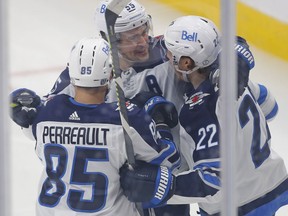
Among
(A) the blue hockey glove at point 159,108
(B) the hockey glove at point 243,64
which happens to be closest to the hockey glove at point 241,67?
(B) the hockey glove at point 243,64

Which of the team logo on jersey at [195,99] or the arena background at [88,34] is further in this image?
the arena background at [88,34]

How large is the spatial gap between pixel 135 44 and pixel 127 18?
8 centimetres

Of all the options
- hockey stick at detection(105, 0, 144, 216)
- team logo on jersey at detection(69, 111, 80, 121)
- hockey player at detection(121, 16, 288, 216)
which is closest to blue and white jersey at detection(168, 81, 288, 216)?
hockey player at detection(121, 16, 288, 216)

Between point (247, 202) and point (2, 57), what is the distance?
3.14 feet

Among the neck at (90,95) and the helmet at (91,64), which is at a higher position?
the helmet at (91,64)

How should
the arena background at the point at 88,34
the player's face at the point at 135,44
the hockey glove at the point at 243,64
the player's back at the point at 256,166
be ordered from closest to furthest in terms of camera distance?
the hockey glove at the point at 243,64, the player's back at the point at 256,166, the player's face at the point at 135,44, the arena background at the point at 88,34

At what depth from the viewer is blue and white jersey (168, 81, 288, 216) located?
224cm

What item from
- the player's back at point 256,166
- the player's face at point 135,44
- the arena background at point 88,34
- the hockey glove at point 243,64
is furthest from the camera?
the arena background at point 88,34

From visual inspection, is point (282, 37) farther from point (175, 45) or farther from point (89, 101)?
point (89, 101)

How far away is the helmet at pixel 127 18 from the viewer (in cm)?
250

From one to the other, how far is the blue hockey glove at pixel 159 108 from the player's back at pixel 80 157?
6.2 inches

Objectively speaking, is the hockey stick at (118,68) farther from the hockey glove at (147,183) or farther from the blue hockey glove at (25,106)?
the blue hockey glove at (25,106)

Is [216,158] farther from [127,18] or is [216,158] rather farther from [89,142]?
[127,18]

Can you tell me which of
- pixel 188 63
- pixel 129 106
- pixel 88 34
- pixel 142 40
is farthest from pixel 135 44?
pixel 88 34
